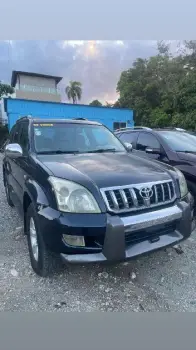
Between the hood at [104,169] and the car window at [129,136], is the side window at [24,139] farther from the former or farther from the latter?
the car window at [129,136]

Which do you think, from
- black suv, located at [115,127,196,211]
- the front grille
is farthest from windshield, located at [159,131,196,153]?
the front grille

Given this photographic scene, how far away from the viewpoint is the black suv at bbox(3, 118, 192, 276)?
7.41 ft

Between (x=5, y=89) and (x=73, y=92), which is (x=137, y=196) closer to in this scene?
(x=5, y=89)

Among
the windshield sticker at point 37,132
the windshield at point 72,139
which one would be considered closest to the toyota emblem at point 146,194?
the windshield at point 72,139

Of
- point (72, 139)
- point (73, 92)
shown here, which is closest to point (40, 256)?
point (72, 139)

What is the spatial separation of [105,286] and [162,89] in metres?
25.7

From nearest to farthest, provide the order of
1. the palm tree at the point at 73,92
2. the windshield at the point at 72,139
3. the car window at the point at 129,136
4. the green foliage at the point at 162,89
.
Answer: the windshield at the point at 72,139 < the car window at the point at 129,136 < the green foliage at the point at 162,89 < the palm tree at the point at 73,92

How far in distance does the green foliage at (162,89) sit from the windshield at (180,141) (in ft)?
41.6

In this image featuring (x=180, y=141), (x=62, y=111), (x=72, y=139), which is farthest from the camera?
(x=62, y=111)

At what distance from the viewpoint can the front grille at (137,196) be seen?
235cm

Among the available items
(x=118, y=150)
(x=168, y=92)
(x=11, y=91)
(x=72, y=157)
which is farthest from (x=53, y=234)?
(x=168, y=92)

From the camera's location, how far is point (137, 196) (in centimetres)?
246

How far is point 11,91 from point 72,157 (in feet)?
56.6

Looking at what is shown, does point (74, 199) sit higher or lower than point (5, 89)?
lower
